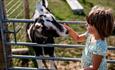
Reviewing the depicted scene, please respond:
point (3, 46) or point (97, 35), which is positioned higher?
point (97, 35)

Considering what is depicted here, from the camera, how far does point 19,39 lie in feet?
22.0

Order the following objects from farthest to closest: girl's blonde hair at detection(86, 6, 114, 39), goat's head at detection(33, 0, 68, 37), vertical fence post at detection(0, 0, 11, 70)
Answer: vertical fence post at detection(0, 0, 11, 70) → goat's head at detection(33, 0, 68, 37) → girl's blonde hair at detection(86, 6, 114, 39)

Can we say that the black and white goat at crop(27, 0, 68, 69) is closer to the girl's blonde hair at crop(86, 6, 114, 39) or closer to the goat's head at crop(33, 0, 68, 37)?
the goat's head at crop(33, 0, 68, 37)

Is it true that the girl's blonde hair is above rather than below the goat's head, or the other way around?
above

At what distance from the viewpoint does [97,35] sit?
3.28 m

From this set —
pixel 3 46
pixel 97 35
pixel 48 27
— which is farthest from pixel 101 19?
pixel 3 46

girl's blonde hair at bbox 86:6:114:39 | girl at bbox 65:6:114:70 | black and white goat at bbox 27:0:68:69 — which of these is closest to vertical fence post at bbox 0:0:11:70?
black and white goat at bbox 27:0:68:69

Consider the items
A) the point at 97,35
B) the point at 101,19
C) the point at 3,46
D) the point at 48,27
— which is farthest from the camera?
the point at 3,46

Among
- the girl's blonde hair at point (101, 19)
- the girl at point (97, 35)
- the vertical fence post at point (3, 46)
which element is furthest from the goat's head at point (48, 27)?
the girl's blonde hair at point (101, 19)

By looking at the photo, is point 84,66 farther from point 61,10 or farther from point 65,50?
point 61,10

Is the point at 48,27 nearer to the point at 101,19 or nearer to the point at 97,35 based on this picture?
the point at 97,35

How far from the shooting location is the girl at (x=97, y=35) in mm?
3148

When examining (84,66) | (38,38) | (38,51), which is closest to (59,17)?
(38,51)

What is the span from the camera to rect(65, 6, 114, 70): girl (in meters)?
3.15
